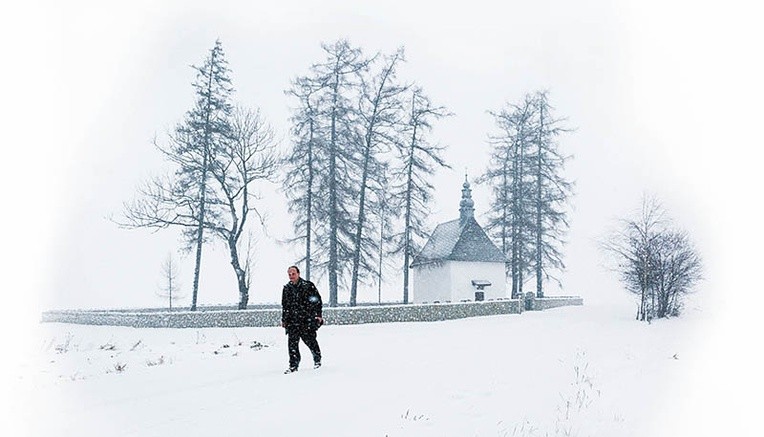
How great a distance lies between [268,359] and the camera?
1157cm

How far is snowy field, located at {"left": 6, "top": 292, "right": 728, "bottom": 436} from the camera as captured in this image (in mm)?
6188

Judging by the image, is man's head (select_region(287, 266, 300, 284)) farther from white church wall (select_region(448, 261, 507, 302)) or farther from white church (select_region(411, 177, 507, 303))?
white church wall (select_region(448, 261, 507, 302))

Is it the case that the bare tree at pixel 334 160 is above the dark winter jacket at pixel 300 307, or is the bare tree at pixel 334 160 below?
above

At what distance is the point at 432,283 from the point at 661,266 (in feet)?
45.8

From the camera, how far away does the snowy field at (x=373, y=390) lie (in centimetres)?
619

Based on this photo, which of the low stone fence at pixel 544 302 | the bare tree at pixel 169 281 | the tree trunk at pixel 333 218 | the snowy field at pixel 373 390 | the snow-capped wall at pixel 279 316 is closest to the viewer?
the snowy field at pixel 373 390

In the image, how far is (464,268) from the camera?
32.8 metres

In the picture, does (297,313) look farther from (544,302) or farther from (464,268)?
(544,302)

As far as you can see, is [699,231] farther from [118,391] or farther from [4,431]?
[4,431]

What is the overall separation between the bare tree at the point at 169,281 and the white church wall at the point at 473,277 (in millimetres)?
29163

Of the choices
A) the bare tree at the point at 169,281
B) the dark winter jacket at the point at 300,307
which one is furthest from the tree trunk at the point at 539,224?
the bare tree at the point at 169,281

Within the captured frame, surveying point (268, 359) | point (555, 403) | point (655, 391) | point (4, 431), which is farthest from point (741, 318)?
point (4, 431)

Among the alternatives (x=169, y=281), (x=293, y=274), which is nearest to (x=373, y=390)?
(x=293, y=274)

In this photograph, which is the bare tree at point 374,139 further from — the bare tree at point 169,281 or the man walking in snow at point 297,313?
the bare tree at point 169,281
